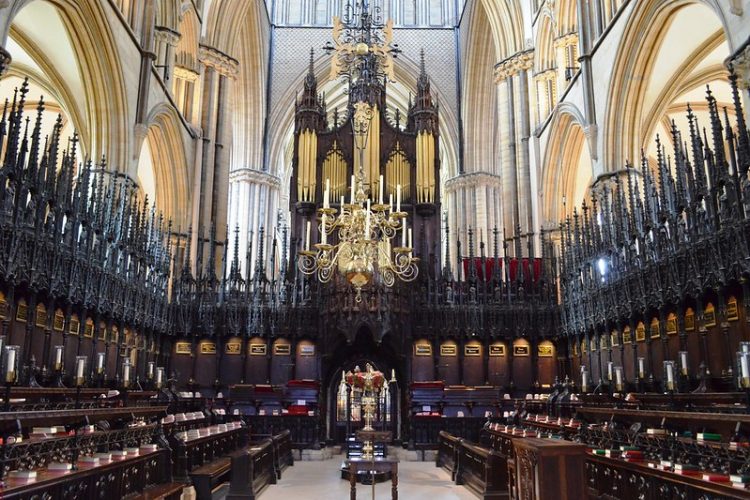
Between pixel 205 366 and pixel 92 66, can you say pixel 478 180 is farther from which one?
pixel 92 66

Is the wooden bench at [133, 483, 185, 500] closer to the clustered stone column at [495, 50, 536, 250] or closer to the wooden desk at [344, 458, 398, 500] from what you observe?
the wooden desk at [344, 458, 398, 500]

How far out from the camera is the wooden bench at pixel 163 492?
21.0 feet

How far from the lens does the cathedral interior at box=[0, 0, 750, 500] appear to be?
738 cm

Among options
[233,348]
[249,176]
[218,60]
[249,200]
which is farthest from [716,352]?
[249,176]

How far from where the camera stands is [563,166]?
20.2 metres

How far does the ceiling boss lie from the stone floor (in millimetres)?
4105

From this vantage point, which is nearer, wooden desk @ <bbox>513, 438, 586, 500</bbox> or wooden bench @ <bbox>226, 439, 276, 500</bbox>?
wooden desk @ <bbox>513, 438, 586, 500</bbox>

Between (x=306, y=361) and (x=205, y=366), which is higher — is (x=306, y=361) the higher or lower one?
the higher one

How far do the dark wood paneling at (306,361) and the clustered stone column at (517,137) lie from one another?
327 inches

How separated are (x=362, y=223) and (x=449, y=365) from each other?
21.0 ft

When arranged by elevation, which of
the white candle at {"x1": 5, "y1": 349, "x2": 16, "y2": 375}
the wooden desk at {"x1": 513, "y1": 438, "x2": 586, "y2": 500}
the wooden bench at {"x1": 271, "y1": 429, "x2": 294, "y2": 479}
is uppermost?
the white candle at {"x1": 5, "y1": 349, "x2": 16, "y2": 375}

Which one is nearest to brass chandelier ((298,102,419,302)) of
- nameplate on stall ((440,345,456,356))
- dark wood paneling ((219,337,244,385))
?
nameplate on stall ((440,345,456,356))

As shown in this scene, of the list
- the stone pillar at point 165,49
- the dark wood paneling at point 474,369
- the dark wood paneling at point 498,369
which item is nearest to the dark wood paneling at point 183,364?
the dark wood paneling at point 474,369

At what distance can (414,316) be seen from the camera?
17.8 meters
